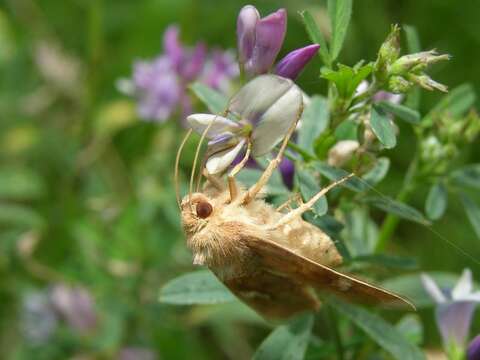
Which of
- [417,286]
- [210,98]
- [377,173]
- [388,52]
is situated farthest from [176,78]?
[388,52]

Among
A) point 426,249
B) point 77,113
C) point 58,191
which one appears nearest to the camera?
point 426,249

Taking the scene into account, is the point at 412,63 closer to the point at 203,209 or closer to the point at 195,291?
the point at 203,209

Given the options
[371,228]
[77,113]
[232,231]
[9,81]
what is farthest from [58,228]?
[232,231]

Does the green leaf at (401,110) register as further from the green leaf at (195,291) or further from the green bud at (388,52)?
the green leaf at (195,291)

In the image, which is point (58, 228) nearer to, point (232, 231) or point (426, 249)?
point (426, 249)

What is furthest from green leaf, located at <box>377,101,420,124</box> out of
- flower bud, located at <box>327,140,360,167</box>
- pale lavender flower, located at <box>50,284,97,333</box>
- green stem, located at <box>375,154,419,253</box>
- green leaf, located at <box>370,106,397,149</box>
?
pale lavender flower, located at <box>50,284,97,333</box>

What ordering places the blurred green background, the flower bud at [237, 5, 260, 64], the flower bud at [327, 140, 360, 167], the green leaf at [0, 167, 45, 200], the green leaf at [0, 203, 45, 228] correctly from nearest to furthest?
the flower bud at [237, 5, 260, 64] → the flower bud at [327, 140, 360, 167] → the blurred green background → the green leaf at [0, 203, 45, 228] → the green leaf at [0, 167, 45, 200]

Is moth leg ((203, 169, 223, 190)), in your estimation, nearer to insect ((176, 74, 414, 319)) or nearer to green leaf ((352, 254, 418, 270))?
insect ((176, 74, 414, 319))
